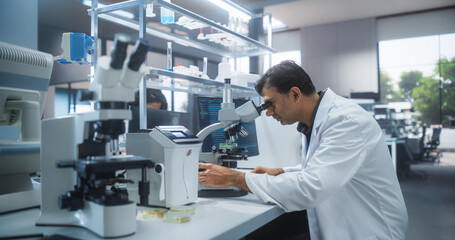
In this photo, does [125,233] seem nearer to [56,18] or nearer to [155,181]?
[155,181]

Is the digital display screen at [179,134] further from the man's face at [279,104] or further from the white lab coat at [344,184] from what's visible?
the man's face at [279,104]

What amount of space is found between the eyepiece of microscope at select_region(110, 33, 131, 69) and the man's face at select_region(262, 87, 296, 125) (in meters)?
0.77

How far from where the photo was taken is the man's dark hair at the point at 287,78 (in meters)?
1.40

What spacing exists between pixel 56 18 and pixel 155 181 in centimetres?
567

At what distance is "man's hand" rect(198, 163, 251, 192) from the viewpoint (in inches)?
49.0

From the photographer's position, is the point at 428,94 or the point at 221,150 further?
the point at 428,94

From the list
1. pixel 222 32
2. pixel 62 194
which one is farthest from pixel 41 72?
pixel 222 32

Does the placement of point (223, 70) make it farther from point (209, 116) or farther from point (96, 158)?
point (96, 158)

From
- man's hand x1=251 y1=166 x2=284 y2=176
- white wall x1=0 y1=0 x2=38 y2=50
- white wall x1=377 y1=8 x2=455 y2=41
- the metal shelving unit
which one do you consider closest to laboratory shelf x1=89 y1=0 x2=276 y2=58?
the metal shelving unit

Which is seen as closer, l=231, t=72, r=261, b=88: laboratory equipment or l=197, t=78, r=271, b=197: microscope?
l=197, t=78, r=271, b=197: microscope

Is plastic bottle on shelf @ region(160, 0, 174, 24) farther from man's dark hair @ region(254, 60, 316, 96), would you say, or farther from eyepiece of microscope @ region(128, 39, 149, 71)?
eyepiece of microscope @ region(128, 39, 149, 71)

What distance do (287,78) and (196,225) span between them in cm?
74

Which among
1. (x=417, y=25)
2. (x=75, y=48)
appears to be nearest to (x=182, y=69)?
(x=75, y=48)

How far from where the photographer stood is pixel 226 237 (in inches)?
35.4
